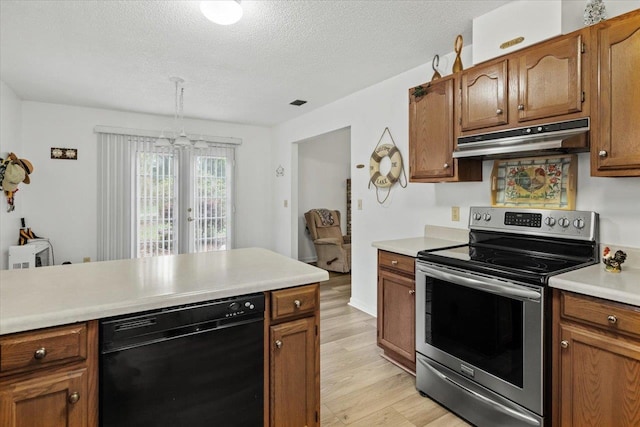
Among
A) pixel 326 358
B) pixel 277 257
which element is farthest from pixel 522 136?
pixel 326 358

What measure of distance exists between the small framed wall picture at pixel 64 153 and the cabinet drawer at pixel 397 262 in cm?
431

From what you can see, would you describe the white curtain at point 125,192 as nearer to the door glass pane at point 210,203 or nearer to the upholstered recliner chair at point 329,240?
the door glass pane at point 210,203

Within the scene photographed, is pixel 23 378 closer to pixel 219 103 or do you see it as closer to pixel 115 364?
pixel 115 364

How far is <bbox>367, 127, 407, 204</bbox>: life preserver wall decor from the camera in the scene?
10.7 feet

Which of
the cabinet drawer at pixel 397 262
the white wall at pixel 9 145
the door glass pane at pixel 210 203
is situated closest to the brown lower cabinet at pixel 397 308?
the cabinet drawer at pixel 397 262

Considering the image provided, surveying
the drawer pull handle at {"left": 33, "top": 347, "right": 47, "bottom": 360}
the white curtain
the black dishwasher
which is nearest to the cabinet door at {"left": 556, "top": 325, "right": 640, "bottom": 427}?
the black dishwasher

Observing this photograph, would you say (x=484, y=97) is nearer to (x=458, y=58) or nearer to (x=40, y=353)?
(x=458, y=58)

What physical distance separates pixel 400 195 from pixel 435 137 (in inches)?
34.1

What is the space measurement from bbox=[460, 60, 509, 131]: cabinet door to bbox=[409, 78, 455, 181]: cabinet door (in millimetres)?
114

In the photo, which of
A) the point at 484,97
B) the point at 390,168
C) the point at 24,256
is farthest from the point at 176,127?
the point at 484,97

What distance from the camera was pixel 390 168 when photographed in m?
3.38

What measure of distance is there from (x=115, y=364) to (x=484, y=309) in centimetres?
173

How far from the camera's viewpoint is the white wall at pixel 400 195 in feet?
6.19

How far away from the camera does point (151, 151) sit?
5.03 meters
